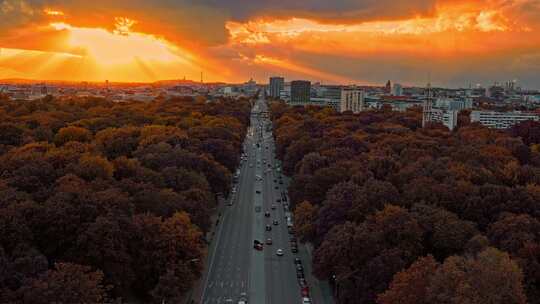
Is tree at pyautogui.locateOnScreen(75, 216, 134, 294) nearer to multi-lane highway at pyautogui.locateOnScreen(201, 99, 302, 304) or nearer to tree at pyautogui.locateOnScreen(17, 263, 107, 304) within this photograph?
tree at pyautogui.locateOnScreen(17, 263, 107, 304)

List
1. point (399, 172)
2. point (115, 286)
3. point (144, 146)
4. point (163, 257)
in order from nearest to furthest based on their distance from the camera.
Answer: point (115, 286)
point (163, 257)
point (399, 172)
point (144, 146)

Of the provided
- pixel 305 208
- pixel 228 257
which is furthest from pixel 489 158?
pixel 228 257

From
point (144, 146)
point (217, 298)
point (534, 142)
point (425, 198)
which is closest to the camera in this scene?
Result: point (217, 298)

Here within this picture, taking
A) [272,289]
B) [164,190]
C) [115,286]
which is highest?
[164,190]

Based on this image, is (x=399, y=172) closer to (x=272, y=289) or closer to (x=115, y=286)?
(x=272, y=289)

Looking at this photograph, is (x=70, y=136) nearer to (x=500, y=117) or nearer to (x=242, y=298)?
(x=242, y=298)
